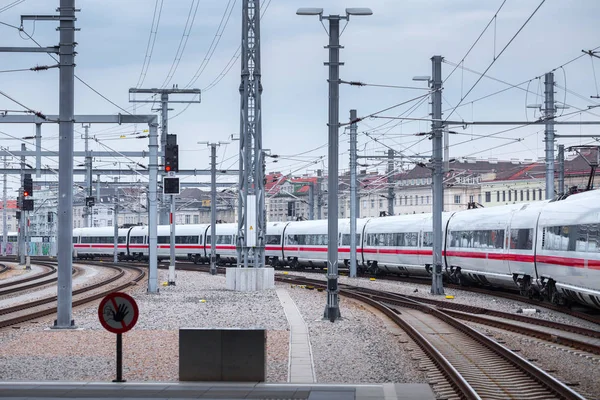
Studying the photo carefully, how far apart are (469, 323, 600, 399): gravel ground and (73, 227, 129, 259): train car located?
71961 mm

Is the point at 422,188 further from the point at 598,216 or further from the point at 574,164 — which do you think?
the point at 598,216

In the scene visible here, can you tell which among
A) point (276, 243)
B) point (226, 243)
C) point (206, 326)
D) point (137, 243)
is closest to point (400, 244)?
point (276, 243)

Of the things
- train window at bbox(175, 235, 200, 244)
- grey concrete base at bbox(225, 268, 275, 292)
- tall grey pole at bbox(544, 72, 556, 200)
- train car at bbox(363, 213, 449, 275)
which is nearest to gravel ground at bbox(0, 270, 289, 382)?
grey concrete base at bbox(225, 268, 275, 292)

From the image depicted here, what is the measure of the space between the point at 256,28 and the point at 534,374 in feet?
74.7

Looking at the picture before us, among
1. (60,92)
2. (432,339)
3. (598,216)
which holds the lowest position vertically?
(432,339)

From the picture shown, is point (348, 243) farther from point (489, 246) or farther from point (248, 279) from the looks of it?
point (489, 246)

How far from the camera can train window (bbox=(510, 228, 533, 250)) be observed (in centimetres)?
3028

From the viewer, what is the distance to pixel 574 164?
107 metres

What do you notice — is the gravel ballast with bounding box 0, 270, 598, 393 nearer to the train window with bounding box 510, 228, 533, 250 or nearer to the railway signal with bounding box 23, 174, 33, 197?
the train window with bounding box 510, 228, 533, 250

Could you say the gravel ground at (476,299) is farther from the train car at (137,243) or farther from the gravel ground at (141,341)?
the train car at (137,243)

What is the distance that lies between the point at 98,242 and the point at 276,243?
31.7 metres

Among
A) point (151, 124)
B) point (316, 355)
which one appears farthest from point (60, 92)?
point (151, 124)

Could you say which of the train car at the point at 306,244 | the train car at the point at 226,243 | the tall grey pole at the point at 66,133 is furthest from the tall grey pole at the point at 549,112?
the train car at the point at 226,243

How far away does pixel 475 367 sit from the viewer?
15836 millimetres
